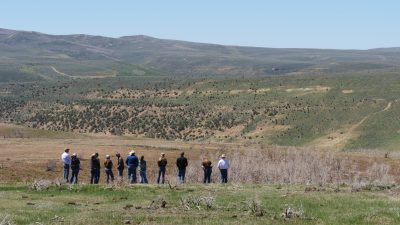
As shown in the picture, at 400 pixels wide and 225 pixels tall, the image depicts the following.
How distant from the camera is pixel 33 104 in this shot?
116188 mm

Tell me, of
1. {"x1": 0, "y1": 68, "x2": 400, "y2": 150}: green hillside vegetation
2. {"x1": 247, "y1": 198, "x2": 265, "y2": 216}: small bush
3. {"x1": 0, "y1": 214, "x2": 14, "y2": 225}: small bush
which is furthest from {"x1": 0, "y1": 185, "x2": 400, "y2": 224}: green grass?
{"x1": 0, "y1": 68, "x2": 400, "y2": 150}: green hillside vegetation

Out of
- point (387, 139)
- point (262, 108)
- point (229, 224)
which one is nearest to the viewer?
point (229, 224)

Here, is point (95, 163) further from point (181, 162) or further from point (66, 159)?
point (181, 162)

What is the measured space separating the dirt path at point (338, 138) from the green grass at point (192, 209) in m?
52.7

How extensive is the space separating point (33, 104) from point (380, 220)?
10259 centimetres

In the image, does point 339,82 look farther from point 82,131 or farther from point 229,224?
point 229,224

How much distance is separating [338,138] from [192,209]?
63936 mm

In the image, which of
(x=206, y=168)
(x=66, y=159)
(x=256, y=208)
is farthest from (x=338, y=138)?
(x=256, y=208)

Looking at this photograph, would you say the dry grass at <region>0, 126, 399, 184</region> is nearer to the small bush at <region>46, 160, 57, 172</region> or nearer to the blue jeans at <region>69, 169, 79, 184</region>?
the small bush at <region>46, 160, 57, 172</region>

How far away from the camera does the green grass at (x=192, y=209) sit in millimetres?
19516

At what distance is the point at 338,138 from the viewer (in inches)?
3280

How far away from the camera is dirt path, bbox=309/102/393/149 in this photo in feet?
263

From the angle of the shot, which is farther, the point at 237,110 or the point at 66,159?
the point at 237,110

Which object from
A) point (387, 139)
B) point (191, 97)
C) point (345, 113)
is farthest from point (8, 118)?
point (387, 139)
